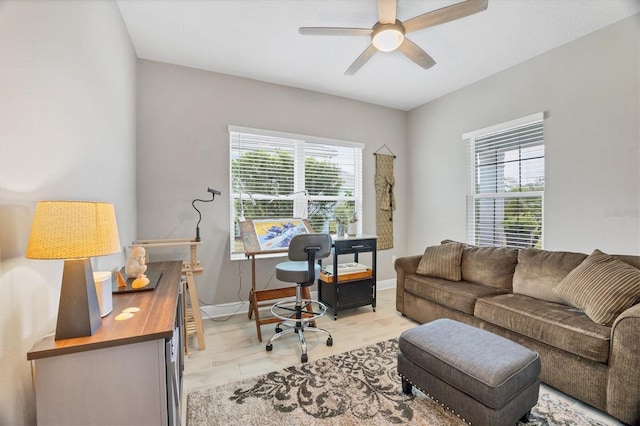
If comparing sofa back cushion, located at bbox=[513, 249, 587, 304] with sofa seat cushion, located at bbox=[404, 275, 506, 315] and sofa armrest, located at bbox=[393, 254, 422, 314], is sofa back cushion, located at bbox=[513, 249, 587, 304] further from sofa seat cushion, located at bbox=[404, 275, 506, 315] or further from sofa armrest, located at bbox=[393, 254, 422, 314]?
sofa armrest, located at bbox=[393, 254, 422, 314]

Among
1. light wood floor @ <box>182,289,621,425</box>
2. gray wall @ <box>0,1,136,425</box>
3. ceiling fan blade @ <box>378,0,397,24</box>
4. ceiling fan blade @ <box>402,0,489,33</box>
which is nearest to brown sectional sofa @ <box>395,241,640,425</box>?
light wood floor @ <box>182,289,621,425</box>

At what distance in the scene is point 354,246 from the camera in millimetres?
3350

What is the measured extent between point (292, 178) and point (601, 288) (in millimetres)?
3028

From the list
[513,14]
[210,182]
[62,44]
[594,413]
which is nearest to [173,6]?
[62,44]

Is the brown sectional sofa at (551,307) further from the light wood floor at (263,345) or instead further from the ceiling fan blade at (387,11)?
the ceiling fan blade at (387,11)

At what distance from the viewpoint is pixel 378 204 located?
4.30m

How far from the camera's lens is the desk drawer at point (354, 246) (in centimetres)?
322

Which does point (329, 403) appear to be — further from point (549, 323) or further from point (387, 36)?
point (387, 36)

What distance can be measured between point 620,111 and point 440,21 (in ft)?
6.07

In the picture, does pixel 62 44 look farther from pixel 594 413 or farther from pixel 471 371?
pixel 594 413

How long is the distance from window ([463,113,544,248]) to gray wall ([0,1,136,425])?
3.81m

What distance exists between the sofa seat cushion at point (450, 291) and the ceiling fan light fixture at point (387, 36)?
2188 mm

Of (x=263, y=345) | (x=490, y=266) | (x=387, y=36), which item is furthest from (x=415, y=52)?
(x=263, y=345)

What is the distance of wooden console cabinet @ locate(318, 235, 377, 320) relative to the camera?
10.5 feet
